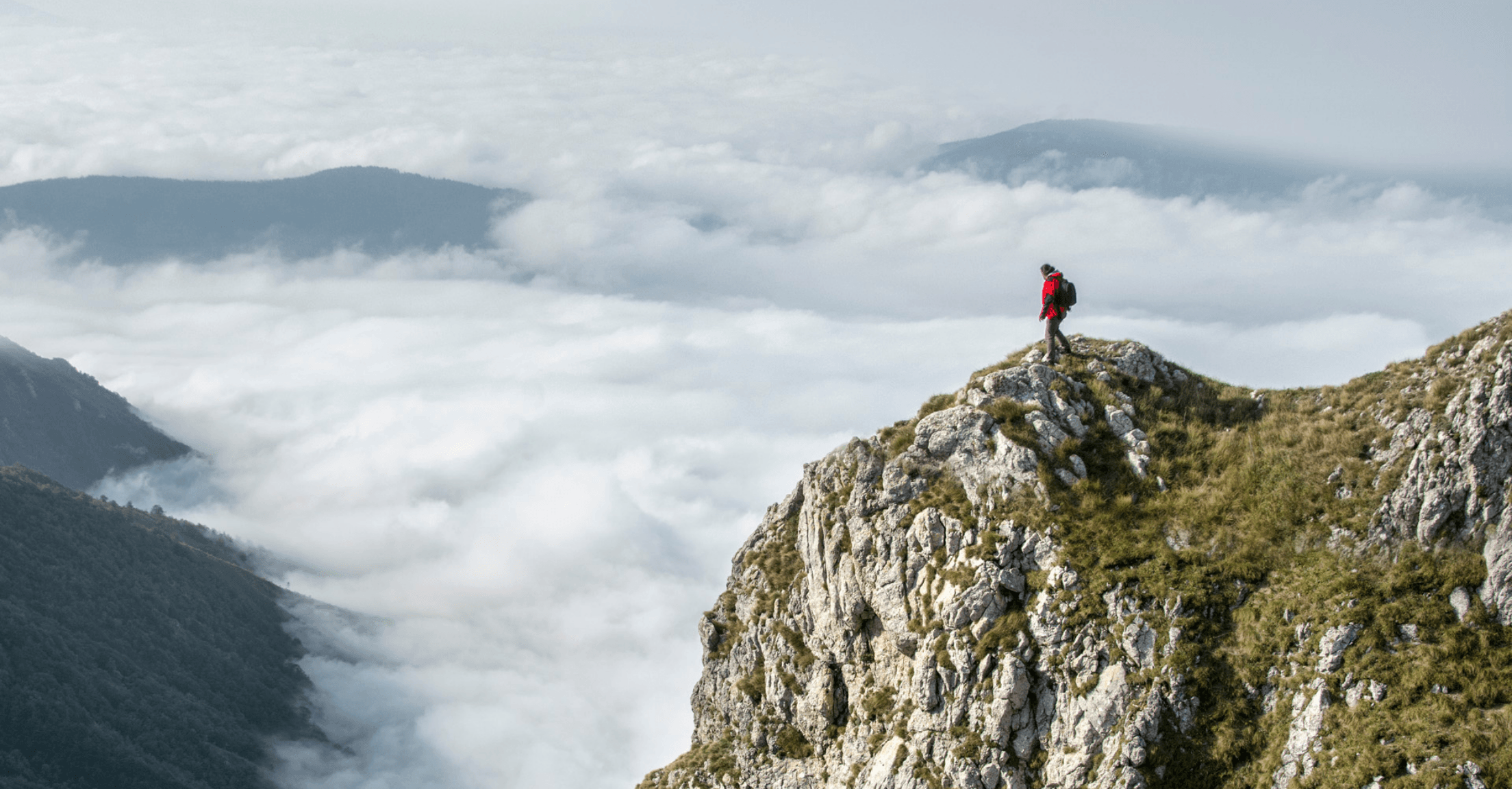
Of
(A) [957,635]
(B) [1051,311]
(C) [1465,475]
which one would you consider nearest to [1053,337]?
(B) [1051,311]

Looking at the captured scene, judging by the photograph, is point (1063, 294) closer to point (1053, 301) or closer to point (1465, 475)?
point (1053, 301)

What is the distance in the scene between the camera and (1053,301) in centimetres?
3691

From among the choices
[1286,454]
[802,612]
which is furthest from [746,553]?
[1286,454]

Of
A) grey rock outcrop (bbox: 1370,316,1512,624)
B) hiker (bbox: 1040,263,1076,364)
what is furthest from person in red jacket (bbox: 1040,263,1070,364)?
grey rock outcrop (bbox: 1370,316,1512,624)

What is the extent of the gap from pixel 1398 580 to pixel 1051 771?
11354 millimetres

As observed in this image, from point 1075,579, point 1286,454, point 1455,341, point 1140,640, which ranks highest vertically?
point 1455,341

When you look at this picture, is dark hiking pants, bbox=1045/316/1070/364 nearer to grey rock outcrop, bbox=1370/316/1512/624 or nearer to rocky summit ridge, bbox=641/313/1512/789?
rocky summit ridge, bbox=641/313/1512/789

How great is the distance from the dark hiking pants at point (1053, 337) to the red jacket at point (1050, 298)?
0.21 metres

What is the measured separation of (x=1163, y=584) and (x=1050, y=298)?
13.1 metres

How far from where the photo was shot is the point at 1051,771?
91.7ft

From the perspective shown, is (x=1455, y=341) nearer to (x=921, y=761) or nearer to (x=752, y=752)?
(x=921, y=761)

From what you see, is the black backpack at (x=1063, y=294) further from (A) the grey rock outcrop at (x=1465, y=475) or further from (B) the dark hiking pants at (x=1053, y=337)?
(A) the grey rock outcrop at (x=1465, y=475)

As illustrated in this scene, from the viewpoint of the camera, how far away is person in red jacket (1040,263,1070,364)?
120ft

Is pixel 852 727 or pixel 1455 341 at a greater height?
pixel 1455 341
